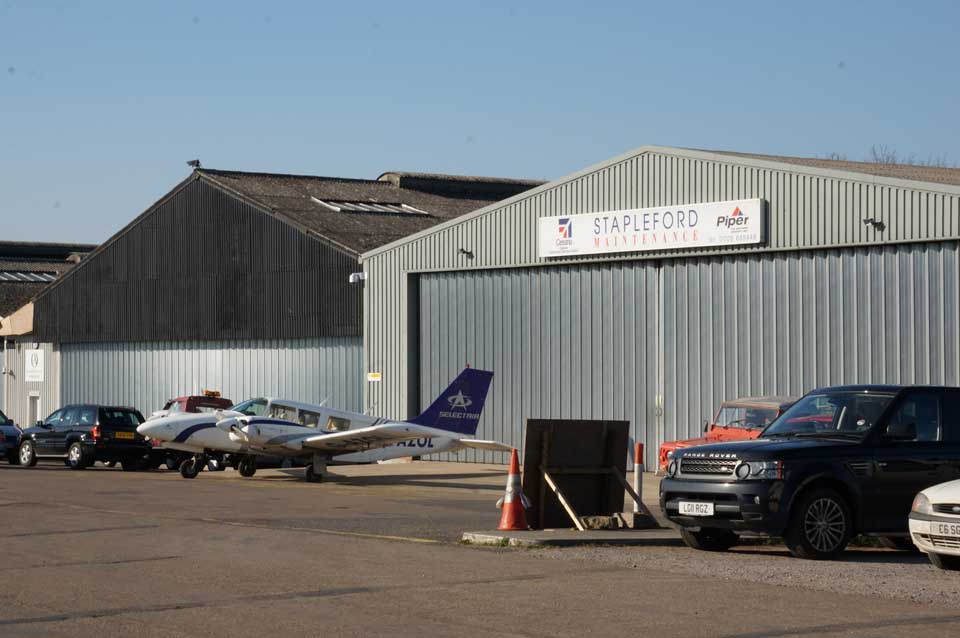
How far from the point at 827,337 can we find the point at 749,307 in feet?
6.49

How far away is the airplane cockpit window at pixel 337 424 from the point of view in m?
30.2

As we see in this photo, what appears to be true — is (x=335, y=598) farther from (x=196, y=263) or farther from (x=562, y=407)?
(x=196, y=263)

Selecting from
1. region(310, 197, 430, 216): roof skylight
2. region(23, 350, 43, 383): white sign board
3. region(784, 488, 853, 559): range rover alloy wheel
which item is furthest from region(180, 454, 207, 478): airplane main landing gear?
region(23, 350, 43, 383): white sign board

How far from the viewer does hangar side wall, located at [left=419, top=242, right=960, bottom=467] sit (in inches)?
1059

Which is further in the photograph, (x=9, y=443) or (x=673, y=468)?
(x=9, y=443)

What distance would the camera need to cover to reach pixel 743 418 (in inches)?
1039

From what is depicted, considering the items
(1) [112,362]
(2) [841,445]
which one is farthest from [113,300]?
(2) [841,445]

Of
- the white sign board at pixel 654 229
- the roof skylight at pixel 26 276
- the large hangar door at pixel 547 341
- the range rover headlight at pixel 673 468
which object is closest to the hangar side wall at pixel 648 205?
the white sign board at pixel 654 229

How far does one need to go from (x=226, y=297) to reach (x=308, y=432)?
14912mm

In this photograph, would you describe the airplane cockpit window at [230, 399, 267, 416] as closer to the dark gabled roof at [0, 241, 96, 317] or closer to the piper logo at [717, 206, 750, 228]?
the piper logo at [717, 206, 750, 228]

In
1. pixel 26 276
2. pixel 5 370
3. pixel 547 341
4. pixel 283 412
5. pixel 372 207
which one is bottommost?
pixel 283 412

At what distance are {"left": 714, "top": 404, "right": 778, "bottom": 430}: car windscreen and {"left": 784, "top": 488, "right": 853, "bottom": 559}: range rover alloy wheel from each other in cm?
1171

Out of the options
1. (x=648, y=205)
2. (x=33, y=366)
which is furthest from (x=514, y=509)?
(x=33, y=366)

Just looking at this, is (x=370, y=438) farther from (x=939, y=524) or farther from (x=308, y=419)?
(x=939, y=524)
